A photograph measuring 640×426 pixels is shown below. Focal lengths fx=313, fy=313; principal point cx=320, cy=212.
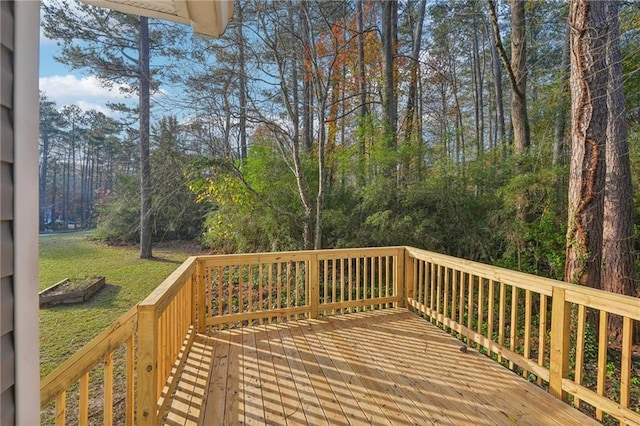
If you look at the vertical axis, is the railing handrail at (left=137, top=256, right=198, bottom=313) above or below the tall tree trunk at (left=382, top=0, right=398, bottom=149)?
below

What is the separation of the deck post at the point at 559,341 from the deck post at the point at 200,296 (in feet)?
10.3

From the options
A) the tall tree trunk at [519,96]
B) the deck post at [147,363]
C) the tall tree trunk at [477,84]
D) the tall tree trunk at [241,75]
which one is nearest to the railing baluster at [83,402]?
the deck post at [147,363]

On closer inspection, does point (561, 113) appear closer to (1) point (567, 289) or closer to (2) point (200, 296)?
(1) point (567, 289)

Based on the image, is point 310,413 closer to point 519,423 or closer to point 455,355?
point 519,423

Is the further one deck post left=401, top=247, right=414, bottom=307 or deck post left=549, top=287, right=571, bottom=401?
deck post left=401, top=247, right=414, bottom=307

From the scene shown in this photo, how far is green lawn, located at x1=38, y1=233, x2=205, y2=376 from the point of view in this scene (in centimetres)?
405

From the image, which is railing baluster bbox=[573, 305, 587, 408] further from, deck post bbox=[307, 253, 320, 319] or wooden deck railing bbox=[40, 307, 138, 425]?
wooden deck railing bbox=[40, 307, 138, 425]

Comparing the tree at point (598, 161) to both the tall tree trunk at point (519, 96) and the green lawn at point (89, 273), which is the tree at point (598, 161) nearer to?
the tall tree trunk at point (519, 96)

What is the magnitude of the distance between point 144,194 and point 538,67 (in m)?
11.0

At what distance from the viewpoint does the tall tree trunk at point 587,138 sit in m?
3.42

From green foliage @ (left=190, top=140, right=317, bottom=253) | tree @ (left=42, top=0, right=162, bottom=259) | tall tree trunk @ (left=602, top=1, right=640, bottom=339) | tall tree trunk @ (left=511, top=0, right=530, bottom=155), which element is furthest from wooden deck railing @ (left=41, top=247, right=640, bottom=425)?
tall tree trunk @ (left=511, top=0, right=530, bottom=155)

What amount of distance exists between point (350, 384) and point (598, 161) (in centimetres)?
367

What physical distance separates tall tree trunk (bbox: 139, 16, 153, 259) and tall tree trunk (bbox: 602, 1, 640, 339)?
6628 mm

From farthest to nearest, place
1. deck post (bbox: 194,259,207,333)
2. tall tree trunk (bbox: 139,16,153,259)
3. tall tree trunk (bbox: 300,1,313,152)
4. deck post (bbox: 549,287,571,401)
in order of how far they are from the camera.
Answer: tall tree trunk (bbox: 139,16,153,259) → tall tree trunk (bbox: 300,1,313,152) → deck post (bbox: 194,259,207,333) → deck post (bbox: 549,287,571,401)
